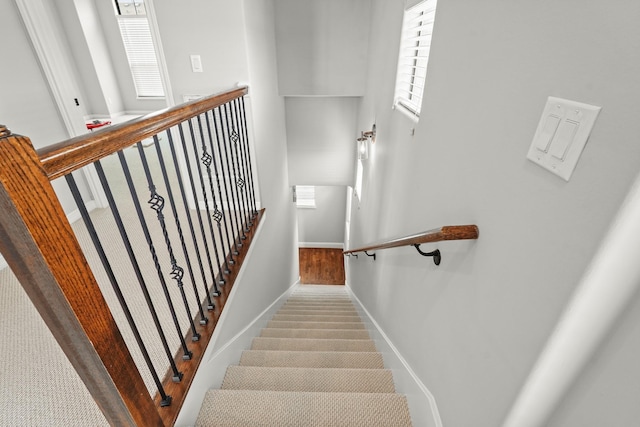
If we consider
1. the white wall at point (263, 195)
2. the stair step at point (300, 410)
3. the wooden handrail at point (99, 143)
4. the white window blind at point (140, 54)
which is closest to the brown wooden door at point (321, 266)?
the white wall at point (263, 195)

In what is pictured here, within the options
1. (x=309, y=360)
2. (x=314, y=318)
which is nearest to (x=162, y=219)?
(x=309, y=360)

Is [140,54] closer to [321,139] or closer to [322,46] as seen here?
[321,139]

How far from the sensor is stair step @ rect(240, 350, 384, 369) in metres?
1.80

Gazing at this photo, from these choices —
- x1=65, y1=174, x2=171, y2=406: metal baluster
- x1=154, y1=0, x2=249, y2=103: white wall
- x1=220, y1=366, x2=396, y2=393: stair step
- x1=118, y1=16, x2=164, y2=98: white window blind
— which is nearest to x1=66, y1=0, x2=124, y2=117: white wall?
x1=118, y1=16, x2=164, y2=98: white window blind

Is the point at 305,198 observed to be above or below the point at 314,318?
below

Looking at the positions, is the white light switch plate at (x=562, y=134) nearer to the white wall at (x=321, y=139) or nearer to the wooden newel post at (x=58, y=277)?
the wooden newel post at (x=58, y=277)

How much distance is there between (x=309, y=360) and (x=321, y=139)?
3.71m

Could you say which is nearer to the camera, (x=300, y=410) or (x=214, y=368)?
(x=300, y=410)

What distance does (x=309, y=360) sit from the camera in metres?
1.82

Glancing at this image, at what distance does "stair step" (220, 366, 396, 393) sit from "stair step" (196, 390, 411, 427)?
0.59 ft

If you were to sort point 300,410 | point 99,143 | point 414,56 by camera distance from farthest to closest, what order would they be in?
point 414,56 → point 300,410 → point 99,143

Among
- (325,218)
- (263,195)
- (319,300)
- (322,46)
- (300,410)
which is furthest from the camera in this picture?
(325,218)

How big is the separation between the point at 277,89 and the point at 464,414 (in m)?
3.88

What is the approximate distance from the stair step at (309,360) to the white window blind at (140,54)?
609 centimetres
